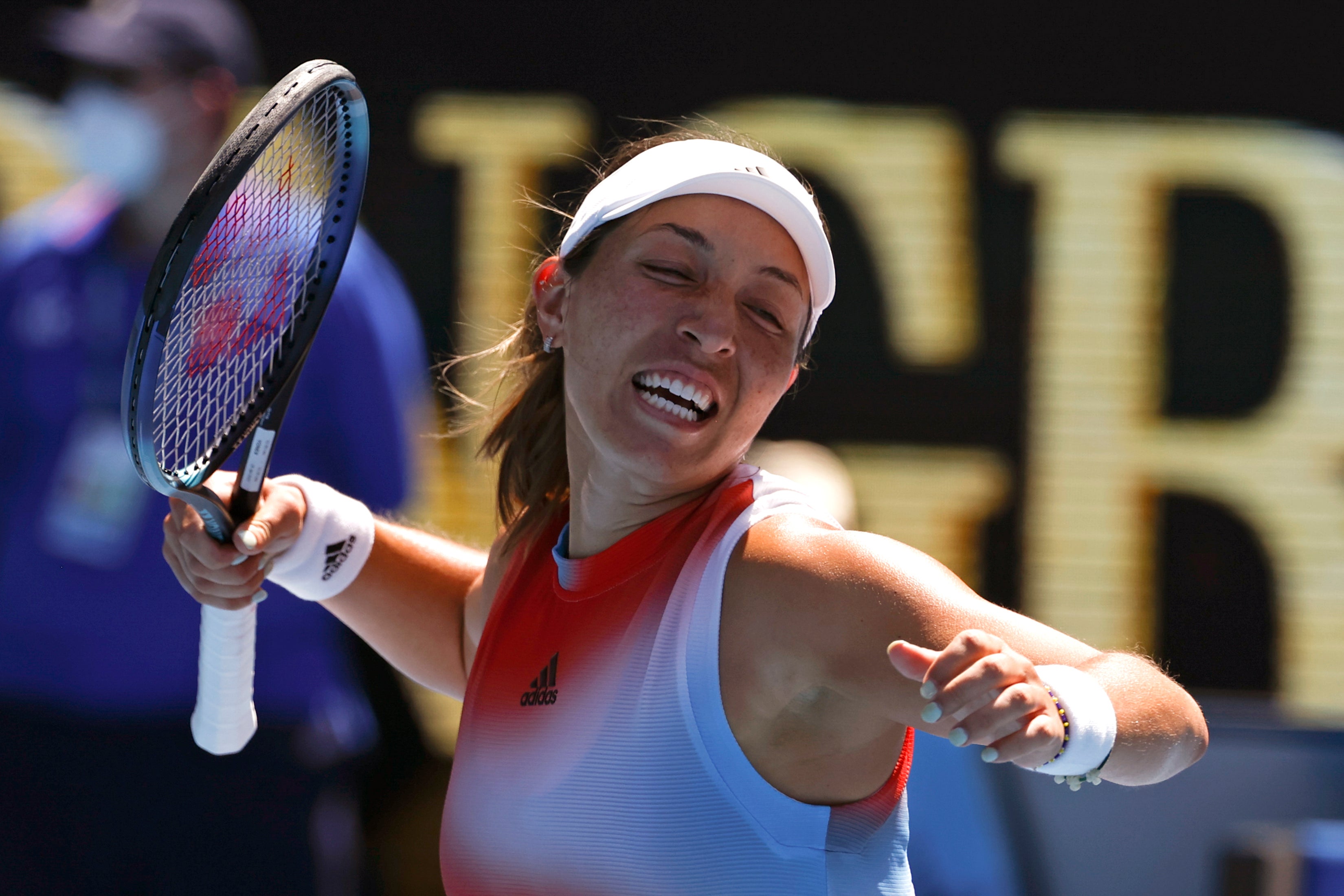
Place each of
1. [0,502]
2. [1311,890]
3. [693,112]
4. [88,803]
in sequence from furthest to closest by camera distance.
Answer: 1. [693,112]
2. [0,502]
3. [88,803]
4. [1311,890]

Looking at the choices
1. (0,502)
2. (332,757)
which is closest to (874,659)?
(332,757)

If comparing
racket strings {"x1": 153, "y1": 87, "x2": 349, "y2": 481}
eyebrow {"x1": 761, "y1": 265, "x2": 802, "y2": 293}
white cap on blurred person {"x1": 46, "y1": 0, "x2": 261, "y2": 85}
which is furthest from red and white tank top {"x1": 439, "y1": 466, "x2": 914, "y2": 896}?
white cap on blurred person {"x1": 46, "y1": 0, "x2": 261, "y2": 85}

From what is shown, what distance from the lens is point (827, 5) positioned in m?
4.91

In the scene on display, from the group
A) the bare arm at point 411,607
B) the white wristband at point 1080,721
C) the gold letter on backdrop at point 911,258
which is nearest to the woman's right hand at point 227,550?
the bare arm at point 411,607

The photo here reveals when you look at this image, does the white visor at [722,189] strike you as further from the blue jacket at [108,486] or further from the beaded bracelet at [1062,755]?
the blue jacket at [108,486]

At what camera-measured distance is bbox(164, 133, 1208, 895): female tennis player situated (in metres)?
1.48

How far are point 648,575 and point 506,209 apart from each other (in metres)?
3.34

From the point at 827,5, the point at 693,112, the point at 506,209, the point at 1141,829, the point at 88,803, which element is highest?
the point at 827,5

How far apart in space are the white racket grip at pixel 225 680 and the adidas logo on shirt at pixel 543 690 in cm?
54

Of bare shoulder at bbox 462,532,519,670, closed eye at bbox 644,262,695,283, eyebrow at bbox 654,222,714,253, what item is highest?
eyebrow at bbox 654,222,714,253

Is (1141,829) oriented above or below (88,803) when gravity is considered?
above

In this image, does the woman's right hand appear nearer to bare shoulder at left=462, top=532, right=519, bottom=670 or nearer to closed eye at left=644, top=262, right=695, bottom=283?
bare shoulder at left=462, top=532, right=519, bottom=670

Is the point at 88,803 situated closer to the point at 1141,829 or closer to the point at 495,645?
the point at 495,645

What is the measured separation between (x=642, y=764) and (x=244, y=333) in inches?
41.5
